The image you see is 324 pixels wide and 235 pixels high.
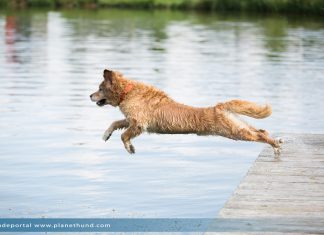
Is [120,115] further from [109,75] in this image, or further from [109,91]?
[109,75]

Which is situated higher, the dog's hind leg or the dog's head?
the dog's head

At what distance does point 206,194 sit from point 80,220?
197 cm

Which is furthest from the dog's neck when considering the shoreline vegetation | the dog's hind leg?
the shoreline vegetation

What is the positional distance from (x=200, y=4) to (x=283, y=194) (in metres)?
50.6

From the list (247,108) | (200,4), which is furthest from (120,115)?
(200,4)

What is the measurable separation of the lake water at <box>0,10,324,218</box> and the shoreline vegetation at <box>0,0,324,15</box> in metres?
8.25

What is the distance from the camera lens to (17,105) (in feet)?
62.5

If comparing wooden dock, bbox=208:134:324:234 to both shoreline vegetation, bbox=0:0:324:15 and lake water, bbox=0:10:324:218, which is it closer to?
lake water, bbox=0:10:324:218

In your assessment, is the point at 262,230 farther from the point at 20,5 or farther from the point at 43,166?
the point at 20,5

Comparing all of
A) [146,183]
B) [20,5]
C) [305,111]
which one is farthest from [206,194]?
[20,5]

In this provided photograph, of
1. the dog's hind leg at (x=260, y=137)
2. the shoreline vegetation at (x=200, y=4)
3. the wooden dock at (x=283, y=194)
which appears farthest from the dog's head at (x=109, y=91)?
the shoreline vegetation at (x=200, y=4)

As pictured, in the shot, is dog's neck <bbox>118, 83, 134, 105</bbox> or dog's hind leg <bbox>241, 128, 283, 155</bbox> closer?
dog's hind leg <bbox>241, 128, 283, 155</bbox>

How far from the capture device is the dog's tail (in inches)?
425

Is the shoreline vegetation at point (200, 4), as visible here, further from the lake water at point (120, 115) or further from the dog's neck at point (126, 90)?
the dog's neck at point (126, 90)
